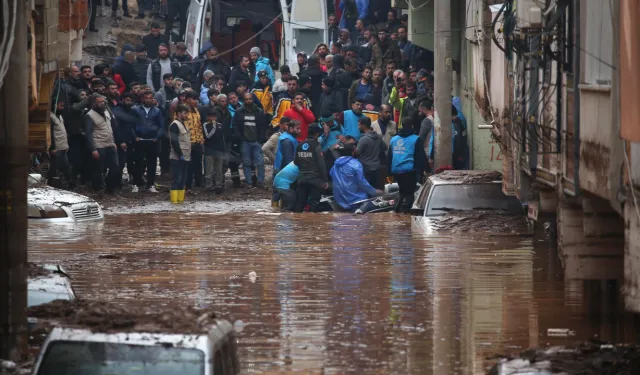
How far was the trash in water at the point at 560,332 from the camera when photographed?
13.2 m

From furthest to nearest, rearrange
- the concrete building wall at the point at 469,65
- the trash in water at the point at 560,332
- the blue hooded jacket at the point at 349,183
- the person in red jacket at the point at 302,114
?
the person in red jacket at the point at 302,114 < the blue hooded jacket at the point at 349,183 < the concrete building wall at the point at 469,65 < the trash in water at the point at 560,332

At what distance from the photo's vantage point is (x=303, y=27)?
37.0 meters

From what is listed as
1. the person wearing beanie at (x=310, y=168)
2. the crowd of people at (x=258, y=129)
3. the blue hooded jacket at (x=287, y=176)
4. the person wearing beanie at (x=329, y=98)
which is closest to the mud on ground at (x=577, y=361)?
the crowd of people at (x=258, y=129)

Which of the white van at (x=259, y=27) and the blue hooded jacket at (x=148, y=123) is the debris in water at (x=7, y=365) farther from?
the white van at (x=259, y=27)

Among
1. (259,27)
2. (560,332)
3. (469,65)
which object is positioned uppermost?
(259,27)

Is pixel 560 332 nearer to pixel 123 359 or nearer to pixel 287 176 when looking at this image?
pixel 123 359

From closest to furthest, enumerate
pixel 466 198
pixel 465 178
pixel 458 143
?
pixel 466 198 → pixel 465 178 → pixel 458 143

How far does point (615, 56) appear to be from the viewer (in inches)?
464

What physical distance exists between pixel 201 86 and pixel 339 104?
14.5ft

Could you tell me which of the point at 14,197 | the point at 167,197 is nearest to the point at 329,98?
the point at 167,197

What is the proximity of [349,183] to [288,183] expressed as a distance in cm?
123

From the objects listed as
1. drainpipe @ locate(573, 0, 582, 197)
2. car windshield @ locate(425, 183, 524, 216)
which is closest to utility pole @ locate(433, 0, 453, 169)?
car windshield @ locate(425, 183, 524, 216)

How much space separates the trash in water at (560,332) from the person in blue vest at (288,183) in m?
12.5

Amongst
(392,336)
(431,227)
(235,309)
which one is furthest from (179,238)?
(392,336)
